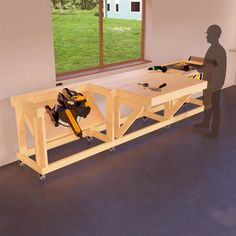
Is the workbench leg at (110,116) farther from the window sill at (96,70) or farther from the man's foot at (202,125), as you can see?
the man's foot at (202,125)

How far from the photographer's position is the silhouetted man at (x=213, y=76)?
403 cm

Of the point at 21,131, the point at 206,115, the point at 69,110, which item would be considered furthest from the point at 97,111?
the point at 206,115

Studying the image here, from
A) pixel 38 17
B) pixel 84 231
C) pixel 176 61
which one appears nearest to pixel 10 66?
pixel 38 17

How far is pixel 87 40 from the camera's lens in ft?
51.1

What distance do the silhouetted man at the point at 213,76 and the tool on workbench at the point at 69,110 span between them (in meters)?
1.70

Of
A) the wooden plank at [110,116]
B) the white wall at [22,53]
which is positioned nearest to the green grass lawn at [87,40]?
the white wall at [22,53]

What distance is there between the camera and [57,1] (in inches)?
482

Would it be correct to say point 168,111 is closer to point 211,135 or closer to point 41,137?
point 211,135

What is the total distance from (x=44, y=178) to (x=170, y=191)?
4.10 feet

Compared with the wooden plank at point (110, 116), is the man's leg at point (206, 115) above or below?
below

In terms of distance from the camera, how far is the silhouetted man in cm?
403

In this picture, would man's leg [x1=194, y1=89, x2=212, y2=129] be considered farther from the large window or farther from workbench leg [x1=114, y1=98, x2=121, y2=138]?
the large window

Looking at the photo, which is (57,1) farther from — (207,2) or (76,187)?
(76,187)

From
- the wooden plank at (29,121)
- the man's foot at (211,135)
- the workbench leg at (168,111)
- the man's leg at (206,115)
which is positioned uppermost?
the wooden plank at (29,121)
